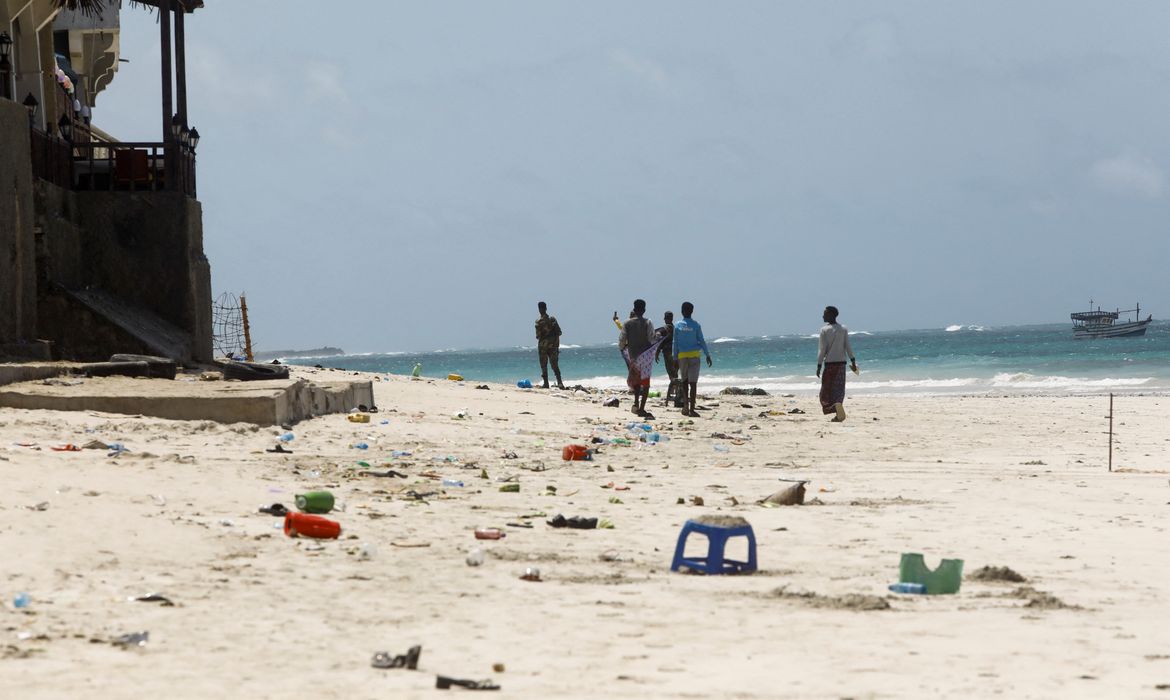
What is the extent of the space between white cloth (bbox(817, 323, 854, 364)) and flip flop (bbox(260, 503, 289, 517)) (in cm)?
964

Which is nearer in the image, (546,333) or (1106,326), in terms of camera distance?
(546,333)

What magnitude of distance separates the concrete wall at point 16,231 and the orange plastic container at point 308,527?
813 centimetres

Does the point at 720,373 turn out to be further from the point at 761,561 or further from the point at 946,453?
the point at 761,561

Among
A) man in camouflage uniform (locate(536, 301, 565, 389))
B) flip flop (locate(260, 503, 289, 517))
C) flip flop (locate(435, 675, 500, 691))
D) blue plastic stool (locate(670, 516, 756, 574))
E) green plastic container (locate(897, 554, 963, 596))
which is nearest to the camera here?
flip flop (locate(435, 675, 500, 691))

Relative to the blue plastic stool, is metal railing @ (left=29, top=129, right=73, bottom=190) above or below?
above

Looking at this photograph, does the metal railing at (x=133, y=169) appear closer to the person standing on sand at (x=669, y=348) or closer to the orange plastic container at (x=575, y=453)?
the person standing on sand at (x=669, y=348)

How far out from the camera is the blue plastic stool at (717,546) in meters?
5.62

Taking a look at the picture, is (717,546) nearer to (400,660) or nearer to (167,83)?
(400,660)

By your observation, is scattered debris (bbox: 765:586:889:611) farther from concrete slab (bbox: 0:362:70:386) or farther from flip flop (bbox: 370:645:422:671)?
concrete slab (bbox: 0:362:70:386)

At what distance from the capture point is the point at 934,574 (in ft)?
17.1

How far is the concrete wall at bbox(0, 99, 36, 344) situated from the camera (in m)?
12.9

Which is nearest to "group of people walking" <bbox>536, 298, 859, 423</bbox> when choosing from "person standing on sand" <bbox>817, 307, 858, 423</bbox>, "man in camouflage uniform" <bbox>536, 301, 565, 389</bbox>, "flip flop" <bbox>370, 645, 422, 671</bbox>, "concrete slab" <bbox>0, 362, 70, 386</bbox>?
"person standing on sand" <bbox>817, 307, 858, 423</bbox>

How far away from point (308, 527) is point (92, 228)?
10915 mm

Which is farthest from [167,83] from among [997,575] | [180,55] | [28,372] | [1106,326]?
[1106,326]
